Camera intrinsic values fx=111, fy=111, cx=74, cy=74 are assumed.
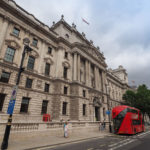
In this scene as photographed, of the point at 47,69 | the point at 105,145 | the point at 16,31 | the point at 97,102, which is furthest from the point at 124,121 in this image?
the point at 16,31

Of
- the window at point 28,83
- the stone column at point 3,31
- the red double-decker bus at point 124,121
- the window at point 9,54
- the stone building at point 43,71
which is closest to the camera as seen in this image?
the red double-decker bus at point 124,121

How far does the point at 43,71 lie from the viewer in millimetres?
22625

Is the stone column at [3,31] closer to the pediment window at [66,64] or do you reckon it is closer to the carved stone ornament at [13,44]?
the carved stone ornament at [13,44]

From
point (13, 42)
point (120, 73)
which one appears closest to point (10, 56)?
point (13, 42)

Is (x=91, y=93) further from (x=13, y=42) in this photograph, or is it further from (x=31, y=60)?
(x=13, y=42)

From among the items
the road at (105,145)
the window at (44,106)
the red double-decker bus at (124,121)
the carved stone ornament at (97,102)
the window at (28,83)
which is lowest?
the road at (105,145)

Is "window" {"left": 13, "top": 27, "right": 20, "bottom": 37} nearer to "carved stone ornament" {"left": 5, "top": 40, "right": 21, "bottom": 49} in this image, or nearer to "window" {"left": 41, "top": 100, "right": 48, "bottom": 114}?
"carved stone ornament" {"left": 5, "top": 40, "right": 21, "bottom": 49}

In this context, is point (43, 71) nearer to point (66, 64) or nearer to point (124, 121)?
point (66, 64)

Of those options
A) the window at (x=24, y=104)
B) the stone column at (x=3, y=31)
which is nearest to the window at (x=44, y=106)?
the window at (x=24, y=104)

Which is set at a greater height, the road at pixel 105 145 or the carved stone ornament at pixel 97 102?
the carved stone ornament at pixel 97 102

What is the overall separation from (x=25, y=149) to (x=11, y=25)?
20.1m

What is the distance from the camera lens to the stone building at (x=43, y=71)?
17.9 meters

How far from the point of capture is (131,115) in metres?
15.5

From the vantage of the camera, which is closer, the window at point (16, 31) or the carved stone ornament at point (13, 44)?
the carved stone ornament at point (13, 44)
